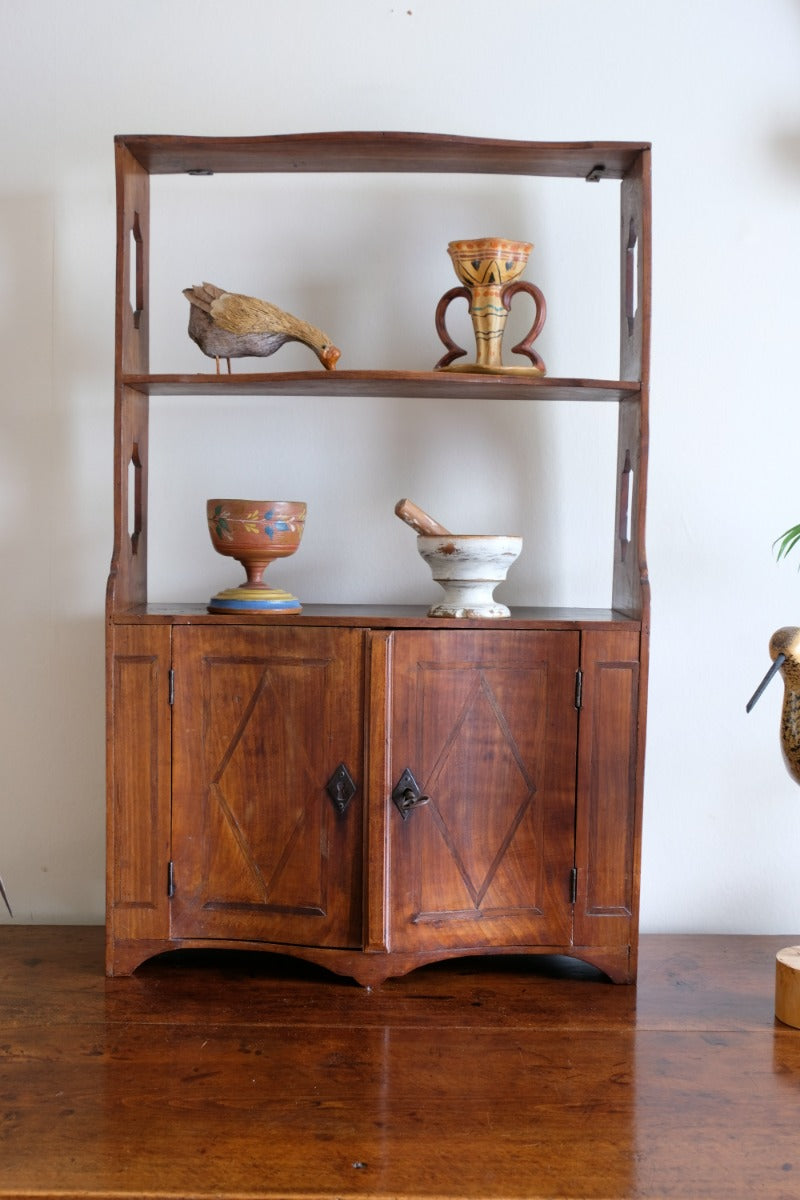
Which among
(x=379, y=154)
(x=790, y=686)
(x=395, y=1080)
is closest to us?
(x=395, y=1080)

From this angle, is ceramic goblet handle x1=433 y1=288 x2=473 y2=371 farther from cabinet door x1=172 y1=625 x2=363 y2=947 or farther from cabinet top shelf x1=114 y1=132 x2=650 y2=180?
cabinet door x1=172 y1=625 x2=363 y2=947

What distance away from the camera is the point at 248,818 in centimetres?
212

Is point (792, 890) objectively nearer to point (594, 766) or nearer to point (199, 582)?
point (594, 766)

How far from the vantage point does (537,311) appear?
2.19 meters

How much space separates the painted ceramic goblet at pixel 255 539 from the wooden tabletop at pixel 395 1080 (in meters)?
0.69

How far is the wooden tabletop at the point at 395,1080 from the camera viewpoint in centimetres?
153

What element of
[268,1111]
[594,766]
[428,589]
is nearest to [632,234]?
[428,589]

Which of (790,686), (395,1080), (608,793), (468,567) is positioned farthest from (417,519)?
(395,1080)

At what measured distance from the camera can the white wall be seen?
2.41m

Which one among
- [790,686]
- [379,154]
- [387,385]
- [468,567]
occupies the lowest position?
[790,686]

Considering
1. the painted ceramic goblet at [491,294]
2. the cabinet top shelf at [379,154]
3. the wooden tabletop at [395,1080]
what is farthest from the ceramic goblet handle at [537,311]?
the wooden tabletop at [395,1080]

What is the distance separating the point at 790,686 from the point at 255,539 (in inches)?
38.5

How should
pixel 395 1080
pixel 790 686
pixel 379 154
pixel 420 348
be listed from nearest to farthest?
pixel 395 1080 < pixel 790 686 < pixel 379 154 < pixel 420 348

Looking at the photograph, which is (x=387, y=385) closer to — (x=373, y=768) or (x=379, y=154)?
(x=379, y=154)
